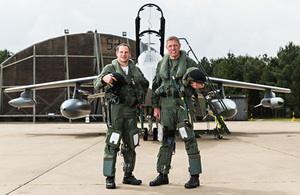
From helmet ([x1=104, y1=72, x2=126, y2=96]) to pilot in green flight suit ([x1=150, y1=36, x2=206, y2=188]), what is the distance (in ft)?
1.80

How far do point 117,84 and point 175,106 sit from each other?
83 cm

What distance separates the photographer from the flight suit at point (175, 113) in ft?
11.5

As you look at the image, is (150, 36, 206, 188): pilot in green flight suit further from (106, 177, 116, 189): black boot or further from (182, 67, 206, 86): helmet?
(106, 177, 116, 189): black boot

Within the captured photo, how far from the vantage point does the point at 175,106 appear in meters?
3.62

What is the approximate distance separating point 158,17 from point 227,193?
6847 mm

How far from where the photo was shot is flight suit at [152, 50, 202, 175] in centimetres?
350

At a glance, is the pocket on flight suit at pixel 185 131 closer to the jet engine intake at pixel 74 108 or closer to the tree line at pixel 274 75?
the jet engine intake at pixel 74 108

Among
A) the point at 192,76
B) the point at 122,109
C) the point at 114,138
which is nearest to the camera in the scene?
the point at 192,76

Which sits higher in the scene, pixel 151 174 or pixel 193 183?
pixel 193 183

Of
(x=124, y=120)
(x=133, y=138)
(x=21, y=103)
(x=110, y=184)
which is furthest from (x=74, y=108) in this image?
(x=110, y=184)

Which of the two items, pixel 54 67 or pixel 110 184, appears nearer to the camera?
pixel 110 184

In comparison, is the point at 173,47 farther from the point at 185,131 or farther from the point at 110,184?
the point at 110,184

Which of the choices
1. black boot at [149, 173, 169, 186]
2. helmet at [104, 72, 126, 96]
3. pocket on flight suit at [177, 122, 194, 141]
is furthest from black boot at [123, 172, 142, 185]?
helmet at [104, 72, 126, 96]

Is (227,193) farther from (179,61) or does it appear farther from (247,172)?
(179,61)
